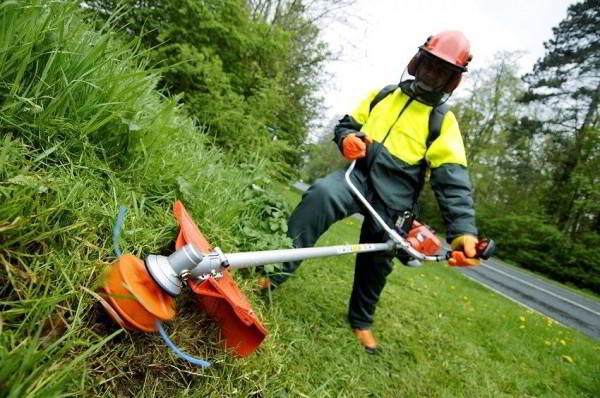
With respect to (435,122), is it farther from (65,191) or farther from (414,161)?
(65,191)

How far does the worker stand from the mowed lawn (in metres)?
0.24

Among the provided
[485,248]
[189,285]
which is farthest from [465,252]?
[189,285]

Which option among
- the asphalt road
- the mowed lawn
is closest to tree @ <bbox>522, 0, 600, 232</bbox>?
the asphalt road

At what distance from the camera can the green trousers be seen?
210 centimetres

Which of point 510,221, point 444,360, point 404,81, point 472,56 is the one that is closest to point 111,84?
point 404,81

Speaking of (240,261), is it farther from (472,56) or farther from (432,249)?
(472,56)

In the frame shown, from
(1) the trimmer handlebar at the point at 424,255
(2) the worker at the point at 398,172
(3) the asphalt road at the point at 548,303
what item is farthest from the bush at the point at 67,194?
(3) the asphalt road at the point at 548,303

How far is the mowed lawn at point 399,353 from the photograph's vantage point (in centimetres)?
172

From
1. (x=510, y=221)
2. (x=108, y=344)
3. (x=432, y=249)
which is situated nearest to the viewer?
(x=108, y=344)

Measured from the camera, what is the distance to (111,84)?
1406mm

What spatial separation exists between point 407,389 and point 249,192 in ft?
5.02

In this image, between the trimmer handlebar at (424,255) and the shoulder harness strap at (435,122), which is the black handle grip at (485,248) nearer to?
the trimmer handlebar at (424,255)

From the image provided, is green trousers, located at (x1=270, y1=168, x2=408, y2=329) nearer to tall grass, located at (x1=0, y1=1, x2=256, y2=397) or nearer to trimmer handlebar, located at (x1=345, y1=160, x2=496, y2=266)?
trimmer handlebar, located at (x1=345, y1=160, x2=496, y2=266)

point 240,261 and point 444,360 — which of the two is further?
point 444,360
